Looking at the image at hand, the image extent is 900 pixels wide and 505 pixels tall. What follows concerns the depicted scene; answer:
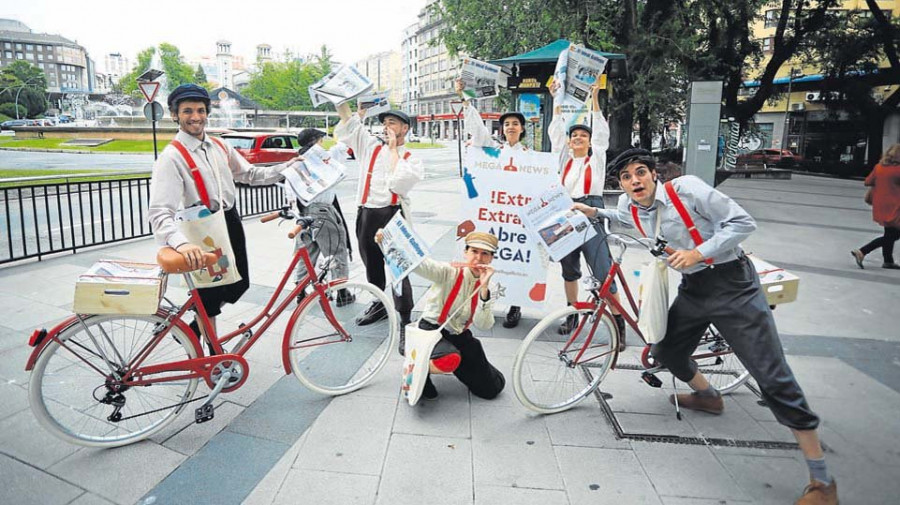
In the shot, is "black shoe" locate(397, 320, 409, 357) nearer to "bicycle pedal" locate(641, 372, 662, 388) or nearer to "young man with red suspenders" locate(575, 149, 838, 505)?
"bicycle pedal" locate(641, 372, 662, 388)

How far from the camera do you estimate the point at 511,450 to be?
3035mm

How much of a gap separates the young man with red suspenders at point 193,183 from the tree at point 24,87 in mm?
68783

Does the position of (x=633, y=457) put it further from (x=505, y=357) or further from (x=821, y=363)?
(x=821, y=363)

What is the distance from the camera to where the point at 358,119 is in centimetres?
466

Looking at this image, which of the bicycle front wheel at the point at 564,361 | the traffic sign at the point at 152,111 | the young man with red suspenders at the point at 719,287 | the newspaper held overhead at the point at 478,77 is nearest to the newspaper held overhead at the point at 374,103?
the newspaper held overhead at the point at 478,77

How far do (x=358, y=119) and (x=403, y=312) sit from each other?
1659 mm

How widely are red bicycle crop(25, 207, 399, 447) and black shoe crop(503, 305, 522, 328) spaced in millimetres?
1509

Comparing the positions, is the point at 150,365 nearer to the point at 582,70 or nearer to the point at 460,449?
the point at 460,449

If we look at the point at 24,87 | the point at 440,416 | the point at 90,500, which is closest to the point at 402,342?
the point at 440,416

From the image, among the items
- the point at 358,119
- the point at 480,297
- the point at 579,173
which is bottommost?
the point at 480,297

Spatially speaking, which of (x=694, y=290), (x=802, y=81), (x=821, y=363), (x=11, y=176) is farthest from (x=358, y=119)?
(x=802, y=81)

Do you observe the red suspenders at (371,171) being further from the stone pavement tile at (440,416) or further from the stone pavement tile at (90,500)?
the stone pavement tile at (90,500)

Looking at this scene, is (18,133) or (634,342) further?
(18,133)

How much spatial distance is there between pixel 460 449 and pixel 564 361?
89 cm
